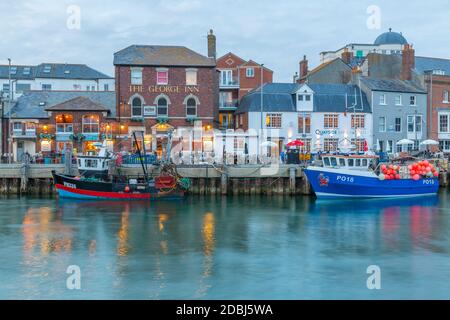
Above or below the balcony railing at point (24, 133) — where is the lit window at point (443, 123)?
above

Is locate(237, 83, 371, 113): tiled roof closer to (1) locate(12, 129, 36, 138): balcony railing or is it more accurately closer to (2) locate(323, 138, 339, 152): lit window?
(2) locate(323, 138, 339, 152): lit window

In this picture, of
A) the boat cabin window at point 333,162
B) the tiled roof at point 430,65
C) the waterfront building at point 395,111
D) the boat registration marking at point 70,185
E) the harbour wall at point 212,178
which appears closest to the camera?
the boat registration marking at point 70,185

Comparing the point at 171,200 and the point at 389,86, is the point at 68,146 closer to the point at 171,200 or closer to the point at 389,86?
the point at 171,200

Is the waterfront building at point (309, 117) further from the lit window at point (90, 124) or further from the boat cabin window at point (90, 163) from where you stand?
the boat cabin window at point (90, 163)

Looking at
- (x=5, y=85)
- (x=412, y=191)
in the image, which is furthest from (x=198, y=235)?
(x=5, y=85)

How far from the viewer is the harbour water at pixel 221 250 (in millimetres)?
18734

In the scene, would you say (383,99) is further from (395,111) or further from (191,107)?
(191,107)

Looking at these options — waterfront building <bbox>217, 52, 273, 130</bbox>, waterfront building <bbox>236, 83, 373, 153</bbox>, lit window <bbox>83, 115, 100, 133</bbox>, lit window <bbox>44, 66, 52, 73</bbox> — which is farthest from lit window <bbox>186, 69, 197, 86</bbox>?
lit window <bbox>44, 66, 52, 73</bbox>

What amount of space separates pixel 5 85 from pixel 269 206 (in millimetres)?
63289

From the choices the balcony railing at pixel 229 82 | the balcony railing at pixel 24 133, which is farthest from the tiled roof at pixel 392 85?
the balcony railing at pixel 24 133

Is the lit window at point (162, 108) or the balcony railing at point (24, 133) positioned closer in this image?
the balcony railing at point (24, 133)

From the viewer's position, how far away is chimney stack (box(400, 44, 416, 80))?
212 feet

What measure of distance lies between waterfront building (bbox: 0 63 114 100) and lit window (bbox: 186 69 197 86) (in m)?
38.3
